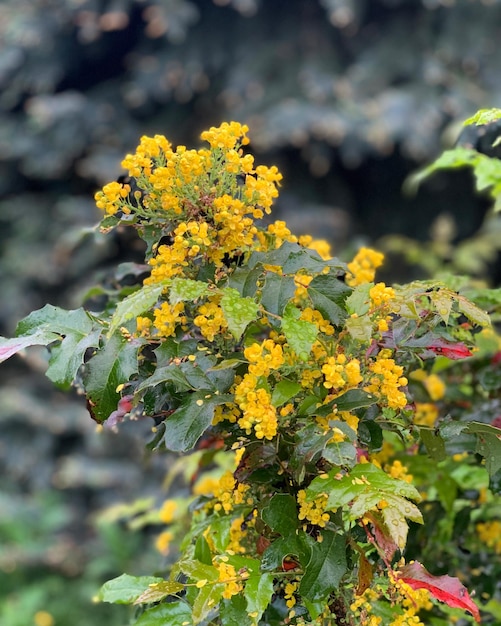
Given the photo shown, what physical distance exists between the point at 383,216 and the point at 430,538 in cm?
381

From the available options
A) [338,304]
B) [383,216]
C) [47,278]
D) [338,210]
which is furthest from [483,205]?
[338,304]

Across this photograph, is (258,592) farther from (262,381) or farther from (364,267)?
(364,267)

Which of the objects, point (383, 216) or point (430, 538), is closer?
point (430, 538)

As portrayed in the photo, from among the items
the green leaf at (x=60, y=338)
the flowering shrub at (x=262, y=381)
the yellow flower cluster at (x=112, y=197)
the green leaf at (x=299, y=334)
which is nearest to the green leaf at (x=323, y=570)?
the flowering shrub at (x=262, y=381)

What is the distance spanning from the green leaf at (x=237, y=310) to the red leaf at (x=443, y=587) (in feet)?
1.05

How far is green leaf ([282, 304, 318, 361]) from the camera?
0.72 meters

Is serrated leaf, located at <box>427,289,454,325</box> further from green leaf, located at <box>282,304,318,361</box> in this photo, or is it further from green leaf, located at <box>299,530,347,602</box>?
green leaf, located at <box>299,530,347,602</box>

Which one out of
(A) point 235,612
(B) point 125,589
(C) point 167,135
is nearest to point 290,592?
(A) point 235,612

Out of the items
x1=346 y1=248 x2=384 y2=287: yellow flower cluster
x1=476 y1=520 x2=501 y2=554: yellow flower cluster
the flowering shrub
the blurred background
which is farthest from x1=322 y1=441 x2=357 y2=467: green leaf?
the blurred background

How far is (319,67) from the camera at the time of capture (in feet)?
14.3

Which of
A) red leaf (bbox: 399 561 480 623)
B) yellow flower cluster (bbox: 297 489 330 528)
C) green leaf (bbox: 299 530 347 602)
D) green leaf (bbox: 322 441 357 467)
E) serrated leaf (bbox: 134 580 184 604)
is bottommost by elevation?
serrated leaf (bbox: 134 580 184 604)

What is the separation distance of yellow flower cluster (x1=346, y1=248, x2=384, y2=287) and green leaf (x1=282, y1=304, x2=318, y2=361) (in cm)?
26

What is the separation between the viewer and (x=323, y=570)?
75 centimetres

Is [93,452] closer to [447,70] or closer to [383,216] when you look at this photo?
[383,216]
